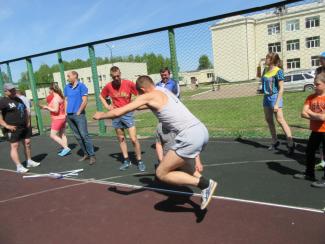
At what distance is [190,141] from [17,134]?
456 cm

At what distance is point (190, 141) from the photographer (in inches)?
155

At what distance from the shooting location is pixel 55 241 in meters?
3.84

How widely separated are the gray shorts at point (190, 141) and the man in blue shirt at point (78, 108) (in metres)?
3.69

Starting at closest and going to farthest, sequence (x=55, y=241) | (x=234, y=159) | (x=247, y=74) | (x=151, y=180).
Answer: (x=55, y=241), (x=151, y=180), (x=234, y=159), (x=247, y=74)

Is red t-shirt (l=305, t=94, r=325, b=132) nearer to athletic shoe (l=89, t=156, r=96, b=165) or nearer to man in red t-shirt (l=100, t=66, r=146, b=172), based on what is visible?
man in red t-shirt (l=100, t=66, r=146, b=172)

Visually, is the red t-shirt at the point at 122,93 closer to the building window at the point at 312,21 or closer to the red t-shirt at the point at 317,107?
the red t-shirt at the point at 317,107

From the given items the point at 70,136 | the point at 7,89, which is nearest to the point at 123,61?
the point at 70,136

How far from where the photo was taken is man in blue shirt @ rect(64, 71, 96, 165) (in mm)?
7207

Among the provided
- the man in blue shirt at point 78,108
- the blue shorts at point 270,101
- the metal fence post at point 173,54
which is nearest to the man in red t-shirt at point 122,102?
the man in blue shirt at point 78,108

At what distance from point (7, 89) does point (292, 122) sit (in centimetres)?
832

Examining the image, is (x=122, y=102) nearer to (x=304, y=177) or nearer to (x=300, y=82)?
(x=304, y=177)

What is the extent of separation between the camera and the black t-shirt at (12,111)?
6.89m

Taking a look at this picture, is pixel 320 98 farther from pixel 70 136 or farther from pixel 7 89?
pixel 70 136

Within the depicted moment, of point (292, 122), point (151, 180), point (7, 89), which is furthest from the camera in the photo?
point (292, 122)
